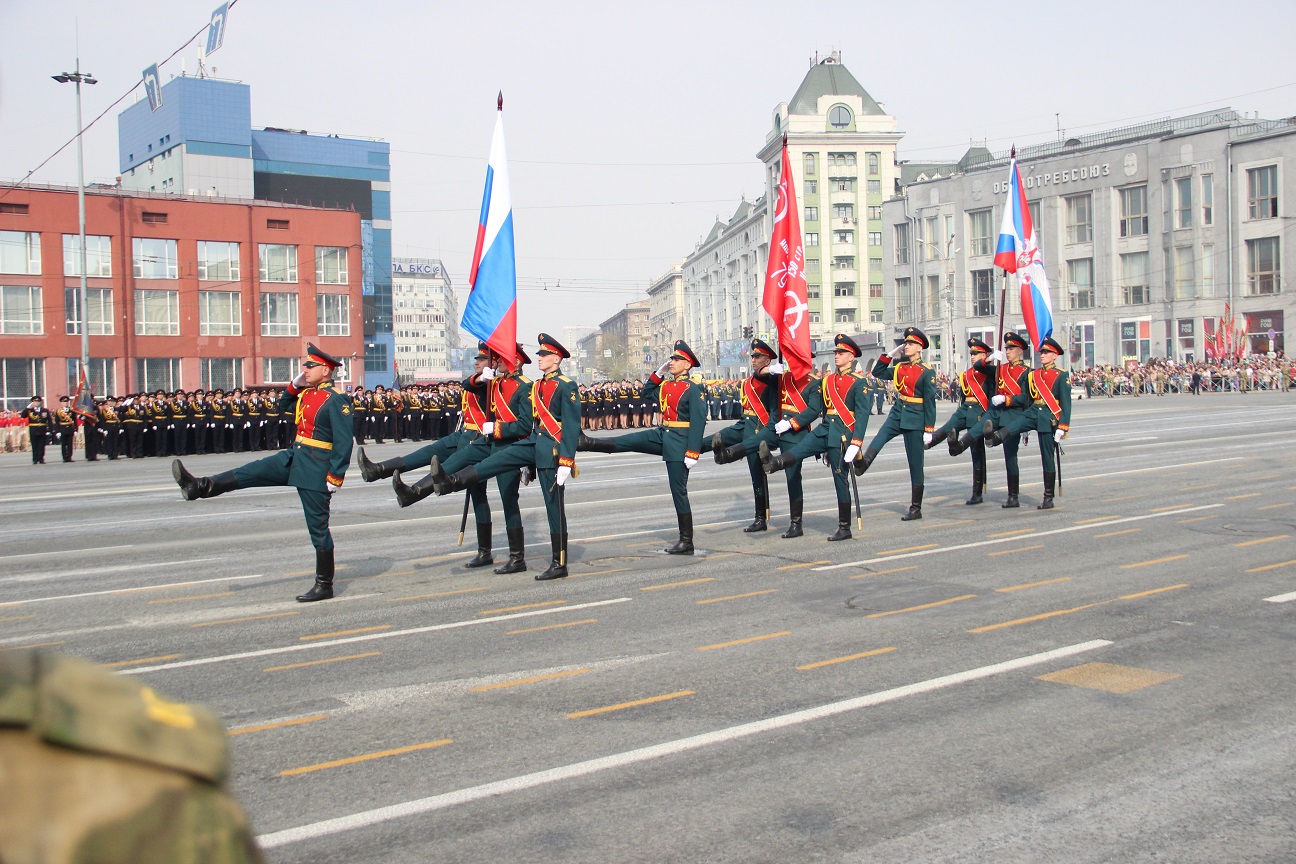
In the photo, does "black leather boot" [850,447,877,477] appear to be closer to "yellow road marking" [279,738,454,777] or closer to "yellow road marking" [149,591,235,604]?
"yellow road marking" [149,591,235,604]

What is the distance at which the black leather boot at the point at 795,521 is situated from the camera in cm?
1255

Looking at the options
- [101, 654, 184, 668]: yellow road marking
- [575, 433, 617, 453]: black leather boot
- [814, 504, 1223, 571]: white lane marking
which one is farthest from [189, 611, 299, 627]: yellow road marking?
[814, 504, 1223, 571]: white lane marking

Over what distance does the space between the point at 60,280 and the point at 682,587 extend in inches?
2289

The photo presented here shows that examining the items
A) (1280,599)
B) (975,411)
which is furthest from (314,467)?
(975,411)

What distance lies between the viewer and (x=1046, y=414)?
1467 centimetres

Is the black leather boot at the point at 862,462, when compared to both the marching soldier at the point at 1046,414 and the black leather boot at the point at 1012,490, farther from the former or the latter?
the black leather boot at the point at 1012,490

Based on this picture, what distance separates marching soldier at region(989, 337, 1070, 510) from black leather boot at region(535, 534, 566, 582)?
669 cm

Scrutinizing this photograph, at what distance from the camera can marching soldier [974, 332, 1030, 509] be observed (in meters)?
14.6

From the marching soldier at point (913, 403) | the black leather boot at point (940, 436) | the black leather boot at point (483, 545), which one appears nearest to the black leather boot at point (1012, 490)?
the black leather boot at point (940, 436)

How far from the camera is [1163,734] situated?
5535 millimetres

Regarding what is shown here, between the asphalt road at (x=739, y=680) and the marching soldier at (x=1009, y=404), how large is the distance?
784mm

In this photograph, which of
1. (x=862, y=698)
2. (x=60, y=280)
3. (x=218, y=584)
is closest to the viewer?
(x=862, y=698)

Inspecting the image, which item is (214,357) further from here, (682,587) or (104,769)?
(104,769)

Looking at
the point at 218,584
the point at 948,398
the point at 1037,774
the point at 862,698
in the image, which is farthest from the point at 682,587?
the point at 948,398
